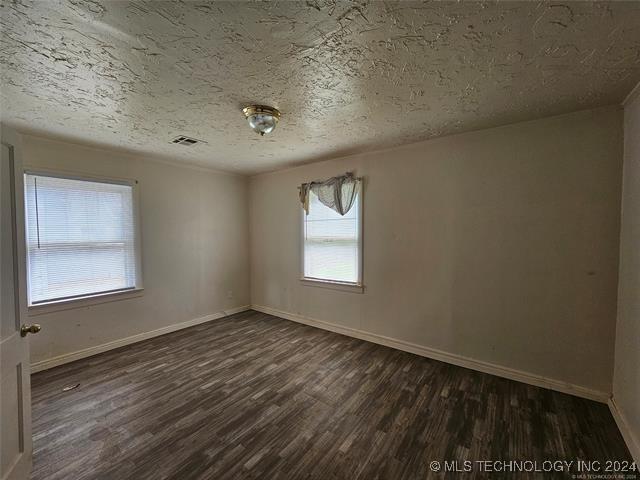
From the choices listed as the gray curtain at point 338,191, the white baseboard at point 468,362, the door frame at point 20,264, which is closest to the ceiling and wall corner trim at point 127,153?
the door frame at point 20,264

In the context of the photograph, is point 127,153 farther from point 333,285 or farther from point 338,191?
point 333,285

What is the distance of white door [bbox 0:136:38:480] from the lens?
131cm

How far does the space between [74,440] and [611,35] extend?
12.8 ft

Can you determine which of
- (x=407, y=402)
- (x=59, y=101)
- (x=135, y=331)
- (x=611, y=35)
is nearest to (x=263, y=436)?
(x=407, y=402)

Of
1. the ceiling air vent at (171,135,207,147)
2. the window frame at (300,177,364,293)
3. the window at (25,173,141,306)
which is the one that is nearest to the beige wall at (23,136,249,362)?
the window at (25,173,141,306)

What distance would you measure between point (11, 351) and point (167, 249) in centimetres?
241

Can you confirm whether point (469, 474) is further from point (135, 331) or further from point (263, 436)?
point (135, 331)

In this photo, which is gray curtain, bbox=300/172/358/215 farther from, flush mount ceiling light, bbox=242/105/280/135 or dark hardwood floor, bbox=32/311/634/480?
dark hardwood floor, bbox=32/311/634/480

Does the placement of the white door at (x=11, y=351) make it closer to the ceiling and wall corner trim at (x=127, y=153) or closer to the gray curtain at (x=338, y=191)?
the ceiling and wall corner trim at (x=127, y=153)

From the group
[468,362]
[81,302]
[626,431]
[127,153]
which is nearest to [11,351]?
[81,302]

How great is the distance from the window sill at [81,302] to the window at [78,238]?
5cm

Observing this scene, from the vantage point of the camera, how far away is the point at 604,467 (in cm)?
157

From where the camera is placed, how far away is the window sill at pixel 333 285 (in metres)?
3.47

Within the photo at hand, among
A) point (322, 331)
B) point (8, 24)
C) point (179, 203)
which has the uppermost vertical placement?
point (8, 24)
